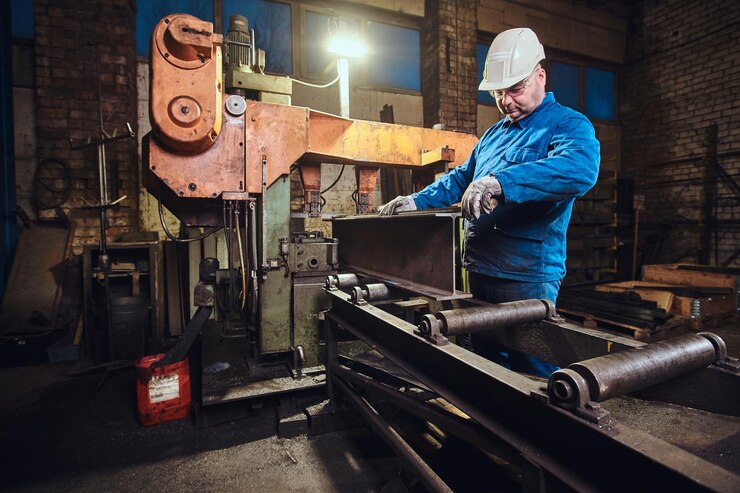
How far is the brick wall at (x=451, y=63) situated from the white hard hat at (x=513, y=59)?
11.4 ft

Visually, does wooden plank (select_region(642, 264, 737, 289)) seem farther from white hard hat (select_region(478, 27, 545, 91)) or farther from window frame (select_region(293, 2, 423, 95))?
white hard hat (select_region(478, 27, 545, 91))

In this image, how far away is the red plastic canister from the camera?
2.11 m

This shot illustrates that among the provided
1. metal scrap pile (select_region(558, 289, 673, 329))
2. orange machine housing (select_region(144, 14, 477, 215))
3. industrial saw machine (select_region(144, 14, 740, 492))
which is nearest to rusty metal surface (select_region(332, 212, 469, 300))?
industrial saw machine (select_region(144, 14, 740, 492))

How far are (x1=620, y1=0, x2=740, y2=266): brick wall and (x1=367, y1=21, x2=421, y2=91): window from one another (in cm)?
439

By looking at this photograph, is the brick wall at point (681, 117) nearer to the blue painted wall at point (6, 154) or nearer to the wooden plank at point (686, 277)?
the wooden plank at point (686, 277)

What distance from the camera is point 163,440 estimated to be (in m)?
2.05

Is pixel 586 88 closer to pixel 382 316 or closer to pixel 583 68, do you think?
pixel 583 68

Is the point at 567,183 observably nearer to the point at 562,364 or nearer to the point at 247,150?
the point at 562,364

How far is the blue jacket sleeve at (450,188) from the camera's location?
→ 2098 mm

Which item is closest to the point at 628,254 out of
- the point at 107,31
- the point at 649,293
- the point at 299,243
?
the point at 649,293

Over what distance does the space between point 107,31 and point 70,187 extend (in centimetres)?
154

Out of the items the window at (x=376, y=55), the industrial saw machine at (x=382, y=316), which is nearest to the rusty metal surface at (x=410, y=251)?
the industrial saw machine at (x=382, y=316)

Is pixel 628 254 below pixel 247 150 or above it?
below

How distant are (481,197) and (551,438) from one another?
77 centimetres
